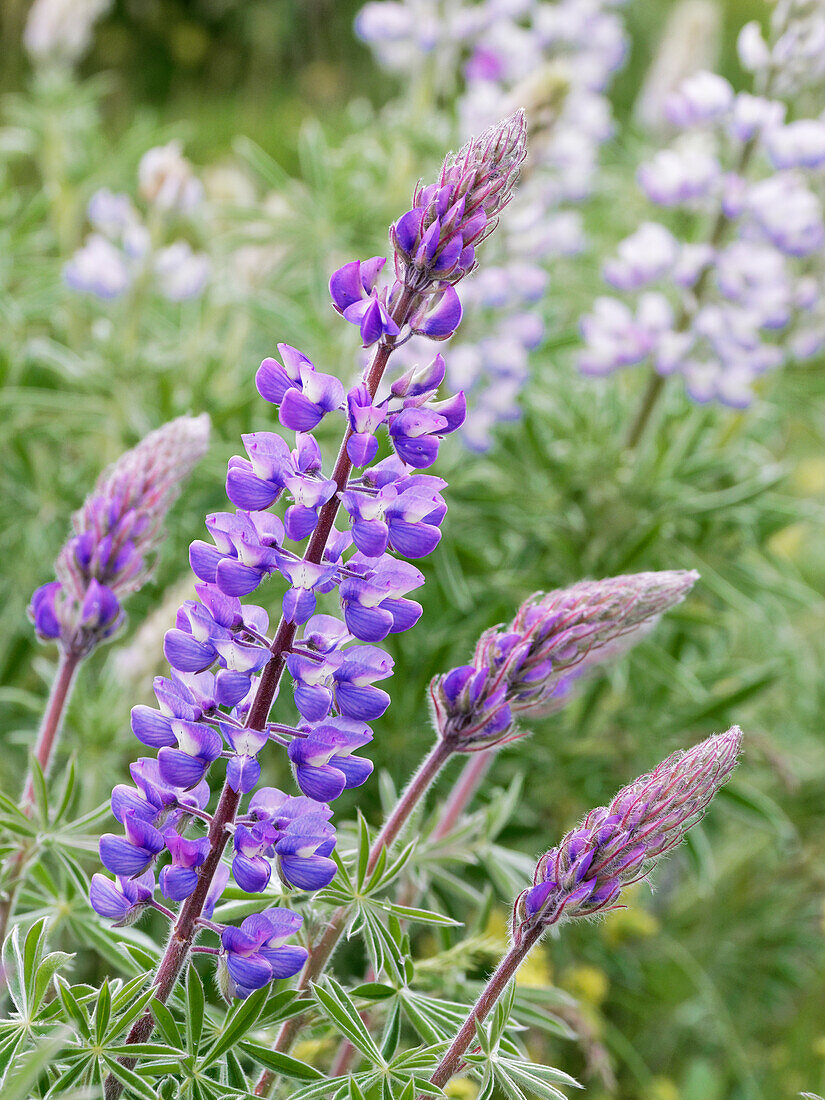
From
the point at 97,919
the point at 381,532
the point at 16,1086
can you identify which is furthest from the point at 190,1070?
the point at 381,532

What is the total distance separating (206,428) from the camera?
1312mm

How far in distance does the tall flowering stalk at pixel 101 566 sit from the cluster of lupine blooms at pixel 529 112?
3.31 feet

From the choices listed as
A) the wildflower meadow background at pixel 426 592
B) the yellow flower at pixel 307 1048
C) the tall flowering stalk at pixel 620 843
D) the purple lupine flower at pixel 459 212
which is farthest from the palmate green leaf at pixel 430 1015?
the purple lupine flower at pixel 459 212

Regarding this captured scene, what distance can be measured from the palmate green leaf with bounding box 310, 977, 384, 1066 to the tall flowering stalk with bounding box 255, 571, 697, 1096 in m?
0.07

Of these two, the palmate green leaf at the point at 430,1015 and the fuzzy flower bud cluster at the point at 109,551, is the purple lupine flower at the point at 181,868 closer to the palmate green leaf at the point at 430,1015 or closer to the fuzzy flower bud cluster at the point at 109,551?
the palmate green leaf at the point at 430,1015

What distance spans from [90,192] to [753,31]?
173 cm

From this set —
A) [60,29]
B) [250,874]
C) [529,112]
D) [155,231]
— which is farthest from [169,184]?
[250,874]

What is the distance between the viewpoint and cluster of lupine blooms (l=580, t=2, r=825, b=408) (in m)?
2.09

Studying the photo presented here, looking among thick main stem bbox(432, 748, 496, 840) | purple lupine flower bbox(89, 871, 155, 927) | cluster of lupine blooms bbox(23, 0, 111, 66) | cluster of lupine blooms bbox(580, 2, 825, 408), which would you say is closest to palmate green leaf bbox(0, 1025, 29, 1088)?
purple lupine flower bbox(89, 871, 155, 927)

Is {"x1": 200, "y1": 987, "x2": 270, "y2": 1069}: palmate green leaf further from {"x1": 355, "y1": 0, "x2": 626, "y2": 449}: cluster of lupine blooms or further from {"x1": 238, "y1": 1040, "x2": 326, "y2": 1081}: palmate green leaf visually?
{"x1": 355, "y1": 0, "x2": 626, "y2": 449}: cluster of lupine blooms

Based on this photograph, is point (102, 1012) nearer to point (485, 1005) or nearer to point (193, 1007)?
point (193, 1007)

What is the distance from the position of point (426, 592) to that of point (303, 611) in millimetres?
1405

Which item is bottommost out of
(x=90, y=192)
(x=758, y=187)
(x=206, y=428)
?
(x=206, y=428)

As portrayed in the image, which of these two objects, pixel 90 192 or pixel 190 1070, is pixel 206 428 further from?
pixel 90 192
